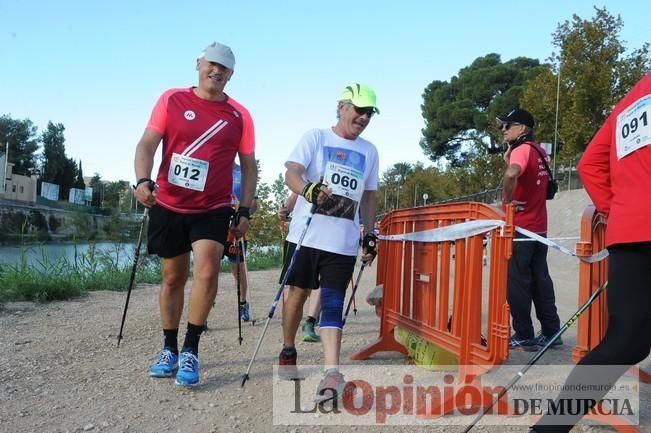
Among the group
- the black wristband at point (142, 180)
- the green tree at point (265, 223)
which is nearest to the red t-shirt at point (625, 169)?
the black wristband at point (142, 180)

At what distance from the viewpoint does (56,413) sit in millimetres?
3256

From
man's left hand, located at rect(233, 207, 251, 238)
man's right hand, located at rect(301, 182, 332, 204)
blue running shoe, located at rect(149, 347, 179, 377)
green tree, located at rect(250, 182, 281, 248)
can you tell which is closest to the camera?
man's right hand, located at rect(301, 182, 332, 204)

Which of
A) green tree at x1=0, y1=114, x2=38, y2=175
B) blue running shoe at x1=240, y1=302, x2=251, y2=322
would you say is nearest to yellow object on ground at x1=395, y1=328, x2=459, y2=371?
blue running shoe at x1=240, y1=302, x2=251, y2=322

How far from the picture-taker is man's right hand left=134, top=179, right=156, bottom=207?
12.4 feet

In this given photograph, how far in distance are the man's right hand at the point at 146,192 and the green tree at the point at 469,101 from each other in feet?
184

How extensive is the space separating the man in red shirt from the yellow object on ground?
1.61 metres

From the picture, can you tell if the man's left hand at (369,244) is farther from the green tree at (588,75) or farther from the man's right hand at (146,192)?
the green tree at (588,75)

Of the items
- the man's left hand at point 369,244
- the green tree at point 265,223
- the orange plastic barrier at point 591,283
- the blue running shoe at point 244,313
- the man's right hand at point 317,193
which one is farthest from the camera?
the green tree at point 265,223

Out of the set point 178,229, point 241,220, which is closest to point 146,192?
point 178,229

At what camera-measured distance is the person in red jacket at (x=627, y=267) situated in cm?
233

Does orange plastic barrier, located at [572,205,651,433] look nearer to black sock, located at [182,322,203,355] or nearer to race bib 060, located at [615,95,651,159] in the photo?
race bib 060, located at [615,95,651,159]

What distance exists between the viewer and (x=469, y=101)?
201 feet

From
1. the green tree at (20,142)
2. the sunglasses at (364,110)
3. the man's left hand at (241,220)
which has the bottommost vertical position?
the man's left hand at (241,220)

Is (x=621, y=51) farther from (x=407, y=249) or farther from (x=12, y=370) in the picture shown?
(x=12, y=370)
